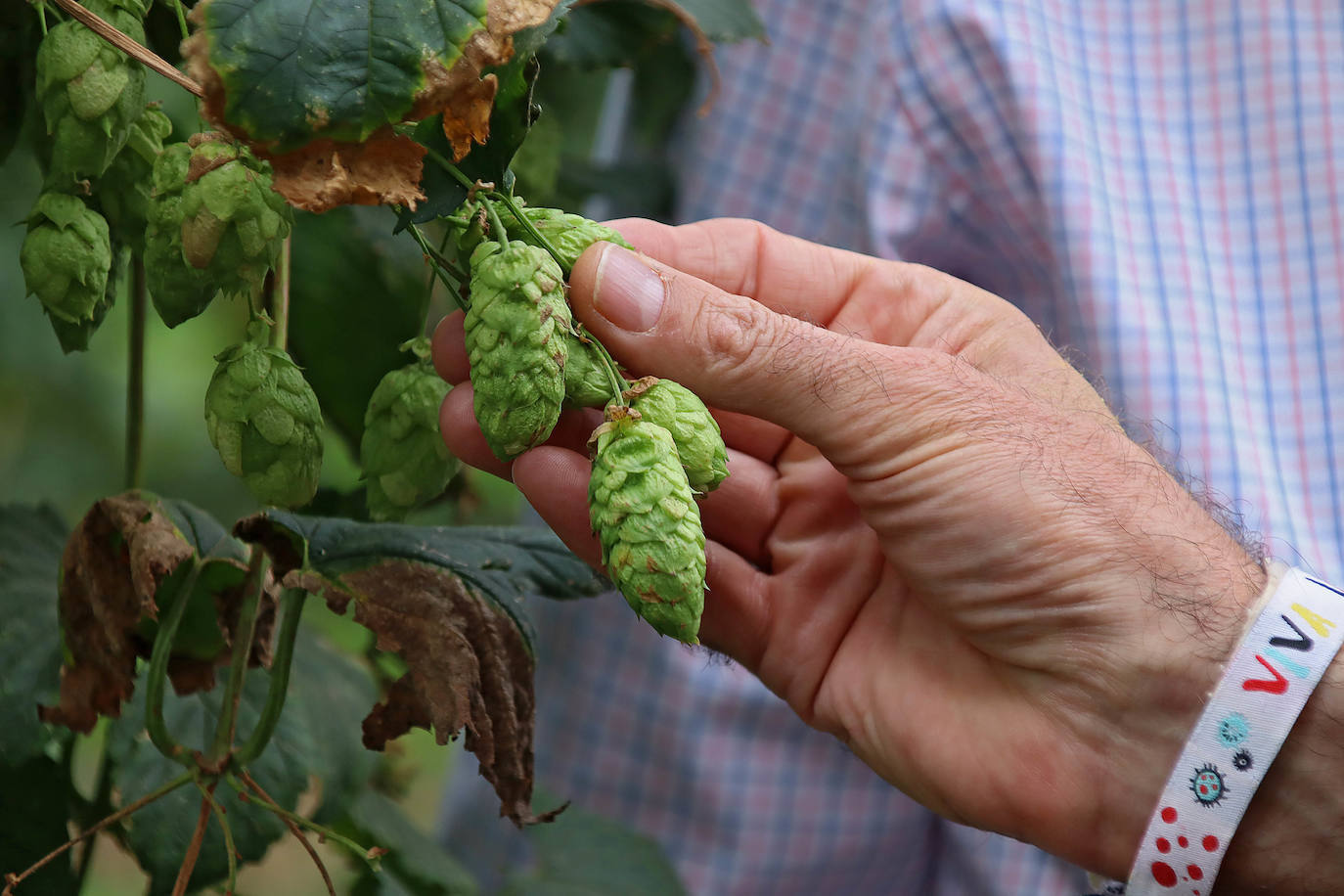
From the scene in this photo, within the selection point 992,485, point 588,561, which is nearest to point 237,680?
point 588,561

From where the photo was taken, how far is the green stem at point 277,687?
824 millimetres

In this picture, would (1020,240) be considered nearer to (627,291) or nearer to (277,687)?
(627,291)

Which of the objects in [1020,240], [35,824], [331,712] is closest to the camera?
[35,824]

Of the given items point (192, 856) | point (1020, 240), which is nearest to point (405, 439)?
point (192, 856)

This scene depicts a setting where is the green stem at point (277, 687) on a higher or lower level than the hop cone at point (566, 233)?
lower

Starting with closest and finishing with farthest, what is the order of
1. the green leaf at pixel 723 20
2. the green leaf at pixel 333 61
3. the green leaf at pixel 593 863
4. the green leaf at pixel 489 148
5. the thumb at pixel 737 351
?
the green leaf at pixel 333 61
the green leaf at pixel 489 148
the thumb at pixel 737 351
the green leaf at pixel 723 20
the green leaf at pixel 593 863

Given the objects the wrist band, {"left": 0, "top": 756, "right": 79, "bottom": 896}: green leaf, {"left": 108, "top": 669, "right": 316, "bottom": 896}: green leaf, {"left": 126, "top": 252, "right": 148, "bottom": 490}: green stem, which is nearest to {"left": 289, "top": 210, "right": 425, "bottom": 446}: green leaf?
{"left": 126, "top": 252, "right": 148, "bottom": 490}: green stem

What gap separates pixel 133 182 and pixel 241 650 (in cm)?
36

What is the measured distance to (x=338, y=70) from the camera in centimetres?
57

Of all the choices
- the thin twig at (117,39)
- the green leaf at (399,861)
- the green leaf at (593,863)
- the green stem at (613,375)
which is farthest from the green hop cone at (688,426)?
the green leaf at (593,863)

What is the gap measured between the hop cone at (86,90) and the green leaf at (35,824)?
518 mm

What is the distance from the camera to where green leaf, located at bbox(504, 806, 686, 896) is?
140cm

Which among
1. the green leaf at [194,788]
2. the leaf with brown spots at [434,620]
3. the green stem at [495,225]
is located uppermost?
the green stem at [495,225]

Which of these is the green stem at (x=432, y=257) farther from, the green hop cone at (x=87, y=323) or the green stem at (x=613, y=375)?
the green hop cone at (x=87, y=323)
